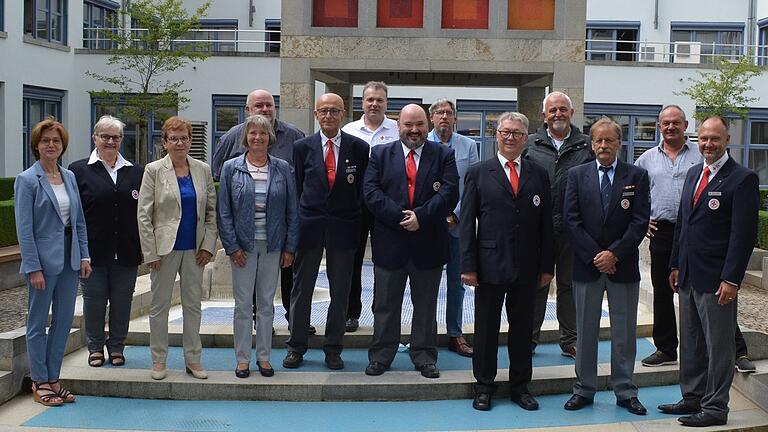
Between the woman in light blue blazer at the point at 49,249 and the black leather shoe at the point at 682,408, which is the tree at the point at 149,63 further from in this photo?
the black leather shoe at the point at 682,408

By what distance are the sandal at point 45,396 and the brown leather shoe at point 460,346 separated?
3252 mm

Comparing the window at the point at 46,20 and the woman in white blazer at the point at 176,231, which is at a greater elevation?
the window at the point at 46,20

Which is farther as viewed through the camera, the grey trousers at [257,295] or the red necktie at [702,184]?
the grey trousers at [257,295]

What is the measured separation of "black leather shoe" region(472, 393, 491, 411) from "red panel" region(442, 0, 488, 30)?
6947 mm

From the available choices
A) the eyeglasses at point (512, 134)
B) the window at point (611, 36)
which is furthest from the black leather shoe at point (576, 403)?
the window at point (611, 36)

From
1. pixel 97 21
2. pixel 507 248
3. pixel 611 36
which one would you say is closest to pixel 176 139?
pixel 507 248

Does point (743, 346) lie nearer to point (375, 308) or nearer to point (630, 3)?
point (375, 308)

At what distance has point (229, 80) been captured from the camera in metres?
29.3

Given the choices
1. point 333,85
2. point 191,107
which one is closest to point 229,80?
point 191,107

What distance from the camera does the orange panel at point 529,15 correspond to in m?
12.4

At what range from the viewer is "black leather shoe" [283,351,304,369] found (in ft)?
24.3

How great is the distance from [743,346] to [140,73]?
23.7 m

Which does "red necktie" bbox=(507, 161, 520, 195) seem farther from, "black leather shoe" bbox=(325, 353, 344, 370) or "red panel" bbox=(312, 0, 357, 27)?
"red panel" bbox=(312, 0, 357, 27)

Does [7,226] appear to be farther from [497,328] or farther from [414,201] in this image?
[497,328]
